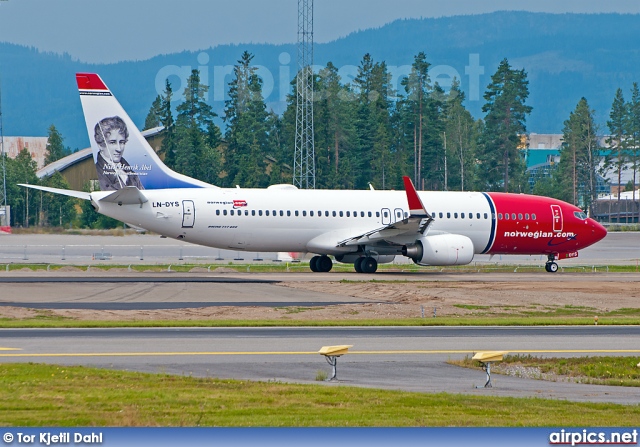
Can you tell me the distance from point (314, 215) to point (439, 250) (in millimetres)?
5515

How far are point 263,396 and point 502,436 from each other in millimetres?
4263

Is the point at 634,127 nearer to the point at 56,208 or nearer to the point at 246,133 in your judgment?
the point at 246,133

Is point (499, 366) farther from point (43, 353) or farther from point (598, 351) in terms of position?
point (43, 353)

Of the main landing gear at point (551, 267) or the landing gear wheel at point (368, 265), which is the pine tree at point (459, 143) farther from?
the landing gear wheel at point (368, 265)

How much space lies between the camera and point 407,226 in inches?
1647

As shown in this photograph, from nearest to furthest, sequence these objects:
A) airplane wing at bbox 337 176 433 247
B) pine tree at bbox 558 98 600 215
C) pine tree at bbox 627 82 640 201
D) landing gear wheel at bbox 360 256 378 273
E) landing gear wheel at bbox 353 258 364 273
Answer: airplane wing at bbox 337 176 433 247 → landing gear wheel at bbox 360 256 378 273 → landing gear wheel at bbox 353 258 364 273 → pine tree at bbox 558 98 600 215 → pine tree at bbox 627 82 640 201

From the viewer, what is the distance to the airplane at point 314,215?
40.7 metres

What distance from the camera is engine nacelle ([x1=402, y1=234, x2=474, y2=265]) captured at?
42.1 m

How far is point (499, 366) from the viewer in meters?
19.2

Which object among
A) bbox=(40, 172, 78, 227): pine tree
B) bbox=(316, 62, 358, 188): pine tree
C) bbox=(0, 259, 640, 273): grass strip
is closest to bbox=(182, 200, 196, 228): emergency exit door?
bbox=(0, 259, 640, 273): grass strip

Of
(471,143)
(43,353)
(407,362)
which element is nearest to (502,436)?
(407,362)

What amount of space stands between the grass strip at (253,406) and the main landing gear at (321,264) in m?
28.6

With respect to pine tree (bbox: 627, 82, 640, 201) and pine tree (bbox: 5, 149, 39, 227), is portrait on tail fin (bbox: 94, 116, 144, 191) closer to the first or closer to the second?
pine tree (bbox: 5, 149, 39, 227)

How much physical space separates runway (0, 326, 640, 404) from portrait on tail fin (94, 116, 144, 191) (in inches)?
684
